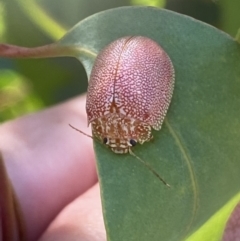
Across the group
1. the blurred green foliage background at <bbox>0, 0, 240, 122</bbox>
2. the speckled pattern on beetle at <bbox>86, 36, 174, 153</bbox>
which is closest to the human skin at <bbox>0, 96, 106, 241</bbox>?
the blurred green foliage background at <bbox>0, 0, 240, 122</bbox>

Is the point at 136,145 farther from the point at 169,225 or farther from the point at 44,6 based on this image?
the point at 44,6

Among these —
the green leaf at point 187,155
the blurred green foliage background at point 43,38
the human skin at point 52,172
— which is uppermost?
the green leaf at point 187,155

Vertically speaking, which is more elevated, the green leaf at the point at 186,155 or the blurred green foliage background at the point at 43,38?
the green leaf at the point at 186,155

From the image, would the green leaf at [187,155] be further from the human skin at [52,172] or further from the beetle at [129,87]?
the human skin at [52,172]

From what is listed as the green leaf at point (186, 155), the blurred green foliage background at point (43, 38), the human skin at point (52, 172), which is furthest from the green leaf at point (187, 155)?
the blurred green foliage background at point (43, 38)

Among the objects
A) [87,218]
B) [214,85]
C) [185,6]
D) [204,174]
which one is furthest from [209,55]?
[185,6]

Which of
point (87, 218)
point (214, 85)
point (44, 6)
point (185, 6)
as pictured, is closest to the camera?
point (214, 85)

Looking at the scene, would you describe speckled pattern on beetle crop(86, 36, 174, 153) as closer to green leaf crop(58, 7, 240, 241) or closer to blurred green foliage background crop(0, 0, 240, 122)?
green leaf crop(58, 7, 240, 241)
